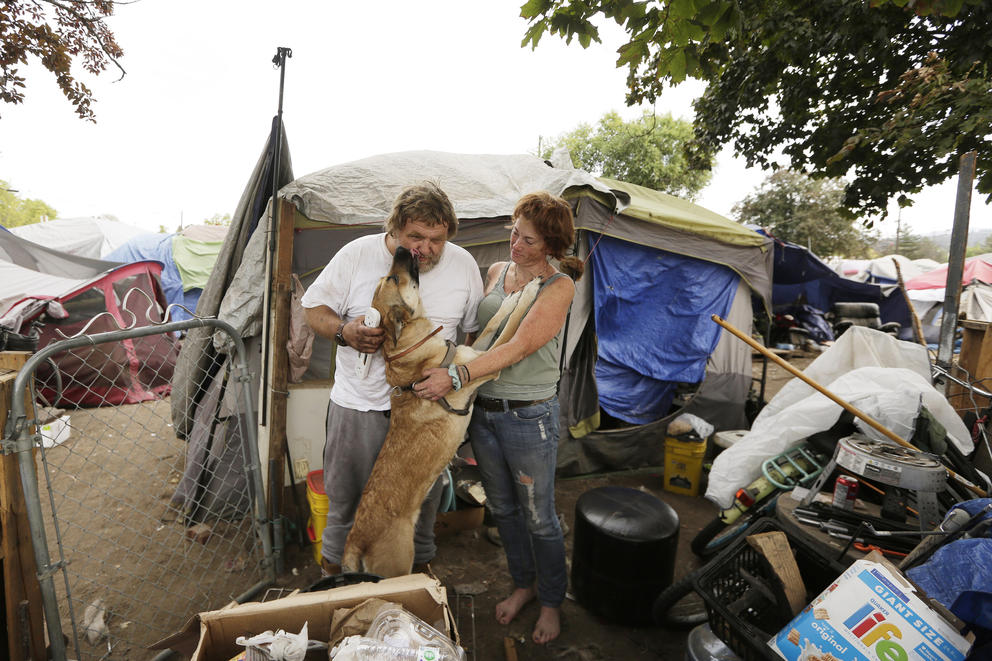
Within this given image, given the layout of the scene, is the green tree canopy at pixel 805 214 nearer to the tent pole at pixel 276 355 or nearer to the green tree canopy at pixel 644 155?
Answer: the green tree canopy at pixel 644 155

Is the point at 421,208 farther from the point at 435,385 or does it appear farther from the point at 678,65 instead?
the point at 678,65

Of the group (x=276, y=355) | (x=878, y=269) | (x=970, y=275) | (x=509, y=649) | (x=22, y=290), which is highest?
(x=276, y=355)

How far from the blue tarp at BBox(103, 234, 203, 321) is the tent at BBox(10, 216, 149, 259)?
134cm

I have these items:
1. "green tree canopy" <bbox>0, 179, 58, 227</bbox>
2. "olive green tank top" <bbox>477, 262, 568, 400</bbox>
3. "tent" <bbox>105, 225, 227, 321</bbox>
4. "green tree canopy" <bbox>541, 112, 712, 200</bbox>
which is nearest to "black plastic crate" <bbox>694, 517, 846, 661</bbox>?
"olive green tank top" <bbox>477, 262, 568, 400</bbox>

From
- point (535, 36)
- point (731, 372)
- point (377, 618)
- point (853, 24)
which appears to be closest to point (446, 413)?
point (377, 618)

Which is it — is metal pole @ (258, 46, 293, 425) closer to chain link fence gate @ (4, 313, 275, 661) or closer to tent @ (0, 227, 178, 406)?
chain link fence gate @ (4, 313, 275, 661)

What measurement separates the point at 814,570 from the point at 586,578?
1121mm

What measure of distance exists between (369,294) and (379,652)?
1.29m

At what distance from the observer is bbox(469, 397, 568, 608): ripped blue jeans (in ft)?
6.55

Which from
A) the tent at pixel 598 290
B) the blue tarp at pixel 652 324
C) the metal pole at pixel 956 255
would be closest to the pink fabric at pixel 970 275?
the tent at pixel 598 290

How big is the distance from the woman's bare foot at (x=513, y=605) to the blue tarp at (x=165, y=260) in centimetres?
763

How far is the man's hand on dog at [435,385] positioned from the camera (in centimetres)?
185

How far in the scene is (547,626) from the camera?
91.1 inches

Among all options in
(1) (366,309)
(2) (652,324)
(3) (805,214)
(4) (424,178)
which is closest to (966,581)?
(1) (366,309)
